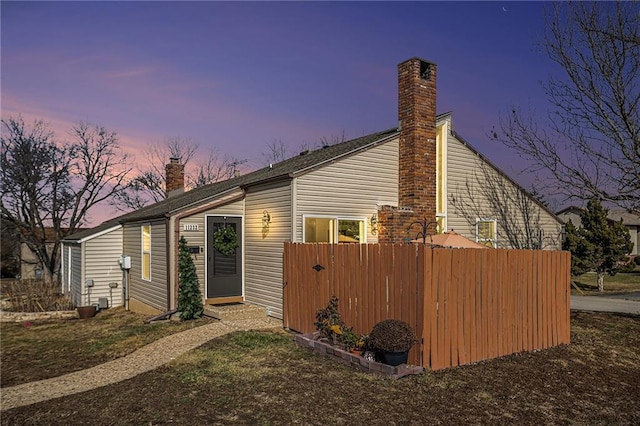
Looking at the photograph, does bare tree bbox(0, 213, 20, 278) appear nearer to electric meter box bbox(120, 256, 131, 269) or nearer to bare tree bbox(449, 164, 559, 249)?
electric meter box bbox(120, 256, 131, 269)

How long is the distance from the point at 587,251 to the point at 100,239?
844 inches

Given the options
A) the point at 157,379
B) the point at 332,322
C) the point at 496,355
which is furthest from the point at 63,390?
the point at 496,355

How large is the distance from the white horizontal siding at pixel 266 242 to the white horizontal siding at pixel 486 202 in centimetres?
540

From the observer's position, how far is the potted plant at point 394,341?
21.8ft

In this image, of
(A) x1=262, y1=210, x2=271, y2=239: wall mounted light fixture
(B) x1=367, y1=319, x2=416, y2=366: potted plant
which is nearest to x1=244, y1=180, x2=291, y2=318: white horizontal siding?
(A) x1=262, y1=210, x2=271, y2=239: wall mounted light fixture

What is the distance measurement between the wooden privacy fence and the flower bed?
434 millimetres

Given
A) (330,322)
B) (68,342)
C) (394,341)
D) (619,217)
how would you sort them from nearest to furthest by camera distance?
1. (394,341)
2. (330,322)
3. (68,342)
4. (619,217)

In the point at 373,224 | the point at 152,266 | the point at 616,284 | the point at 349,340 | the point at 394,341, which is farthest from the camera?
the point at 616,284

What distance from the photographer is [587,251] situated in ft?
70.5

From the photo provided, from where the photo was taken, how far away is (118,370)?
742cm

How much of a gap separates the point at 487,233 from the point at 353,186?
18.3 feet

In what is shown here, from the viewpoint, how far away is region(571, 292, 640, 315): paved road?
13.7 meters

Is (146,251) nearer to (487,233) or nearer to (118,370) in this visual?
(118,370)

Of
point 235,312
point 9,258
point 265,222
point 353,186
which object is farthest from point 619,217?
point 9,258
